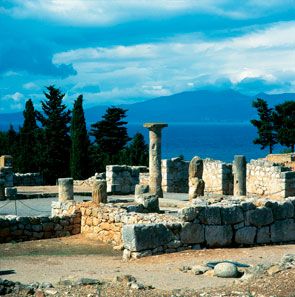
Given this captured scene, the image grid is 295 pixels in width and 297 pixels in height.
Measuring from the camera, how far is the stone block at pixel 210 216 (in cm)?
1466

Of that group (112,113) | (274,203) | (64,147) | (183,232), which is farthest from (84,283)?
(112,113)

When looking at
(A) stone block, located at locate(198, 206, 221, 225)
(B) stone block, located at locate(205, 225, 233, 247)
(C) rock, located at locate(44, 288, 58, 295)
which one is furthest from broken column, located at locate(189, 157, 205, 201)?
(C) rock, located at locate(44, 288, 58, 295)

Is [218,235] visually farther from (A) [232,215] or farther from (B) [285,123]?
(B) [285,123]

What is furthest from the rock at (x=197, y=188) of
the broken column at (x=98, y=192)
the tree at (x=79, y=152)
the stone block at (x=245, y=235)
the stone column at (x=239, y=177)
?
the tree at (x=79, y=152)

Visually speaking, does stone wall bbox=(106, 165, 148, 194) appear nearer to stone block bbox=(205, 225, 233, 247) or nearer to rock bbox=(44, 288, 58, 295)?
stone block bbox=(205, 225, 233, 247)

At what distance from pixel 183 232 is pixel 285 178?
13.2 meters

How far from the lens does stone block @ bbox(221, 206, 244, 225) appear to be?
48.9 feet

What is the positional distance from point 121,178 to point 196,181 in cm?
805

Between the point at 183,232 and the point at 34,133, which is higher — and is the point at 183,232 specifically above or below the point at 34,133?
below

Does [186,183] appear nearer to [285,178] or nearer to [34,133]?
[285,178]

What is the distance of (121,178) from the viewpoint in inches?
1240

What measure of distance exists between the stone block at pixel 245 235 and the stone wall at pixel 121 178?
53.1 ft

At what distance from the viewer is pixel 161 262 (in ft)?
43.0

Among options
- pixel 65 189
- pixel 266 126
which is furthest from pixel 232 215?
pixel 266 126
